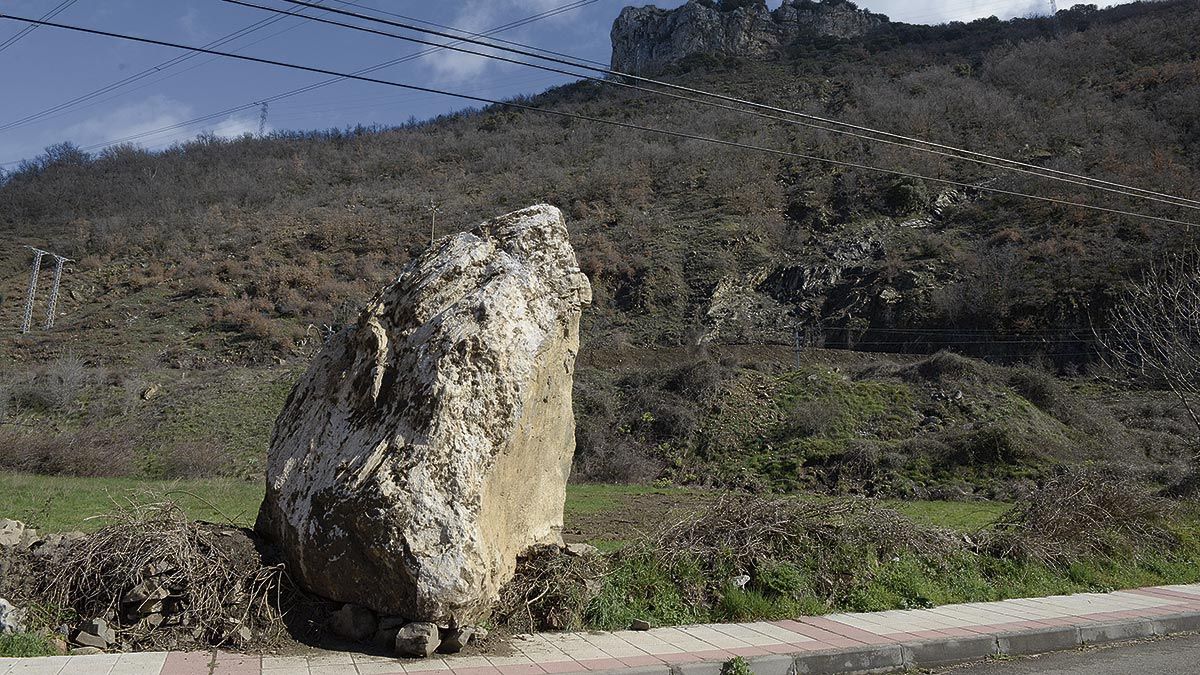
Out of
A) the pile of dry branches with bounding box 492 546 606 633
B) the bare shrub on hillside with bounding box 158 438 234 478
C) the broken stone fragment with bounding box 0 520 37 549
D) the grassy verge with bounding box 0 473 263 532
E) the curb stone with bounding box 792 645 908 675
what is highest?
the broken stone fragment with bounding box 0 520 37 549

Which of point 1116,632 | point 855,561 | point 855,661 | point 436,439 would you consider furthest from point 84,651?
point 1116,632

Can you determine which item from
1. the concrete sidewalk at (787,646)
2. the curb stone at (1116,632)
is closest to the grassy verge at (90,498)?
the concrete sidewalk at (787,646)

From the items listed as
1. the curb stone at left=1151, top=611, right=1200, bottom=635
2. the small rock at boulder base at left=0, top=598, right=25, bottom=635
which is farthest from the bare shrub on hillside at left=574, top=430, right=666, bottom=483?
the small rock at boulder base at left=0, top=598, right=25, bottom=635

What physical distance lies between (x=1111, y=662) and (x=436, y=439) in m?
5.79

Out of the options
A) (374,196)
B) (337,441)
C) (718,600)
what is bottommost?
(718,600)

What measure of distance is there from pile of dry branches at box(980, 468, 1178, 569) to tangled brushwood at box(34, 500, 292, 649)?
7863 mm

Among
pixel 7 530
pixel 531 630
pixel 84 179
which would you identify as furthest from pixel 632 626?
pixel 84 179

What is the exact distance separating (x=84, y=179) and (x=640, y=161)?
51.9 m

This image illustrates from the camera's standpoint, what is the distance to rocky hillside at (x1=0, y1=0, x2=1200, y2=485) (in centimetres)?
2862

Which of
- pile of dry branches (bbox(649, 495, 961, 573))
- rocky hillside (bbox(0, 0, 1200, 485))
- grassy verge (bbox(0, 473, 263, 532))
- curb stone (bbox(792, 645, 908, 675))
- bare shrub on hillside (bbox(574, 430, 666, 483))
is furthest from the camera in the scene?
rocky hillside (bbox(0, 0, 1200, 485))

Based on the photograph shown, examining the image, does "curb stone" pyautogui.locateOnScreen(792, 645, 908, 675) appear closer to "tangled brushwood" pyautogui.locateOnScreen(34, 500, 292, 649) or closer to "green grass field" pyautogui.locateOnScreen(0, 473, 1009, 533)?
"tangled brushwood" pyautogui.locateOnScreen(34, 500, 292, 649)

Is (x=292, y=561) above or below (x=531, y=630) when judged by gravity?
above

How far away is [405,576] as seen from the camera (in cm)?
536

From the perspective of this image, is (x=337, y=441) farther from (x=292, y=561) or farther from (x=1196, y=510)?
(x=1196, y=510)
